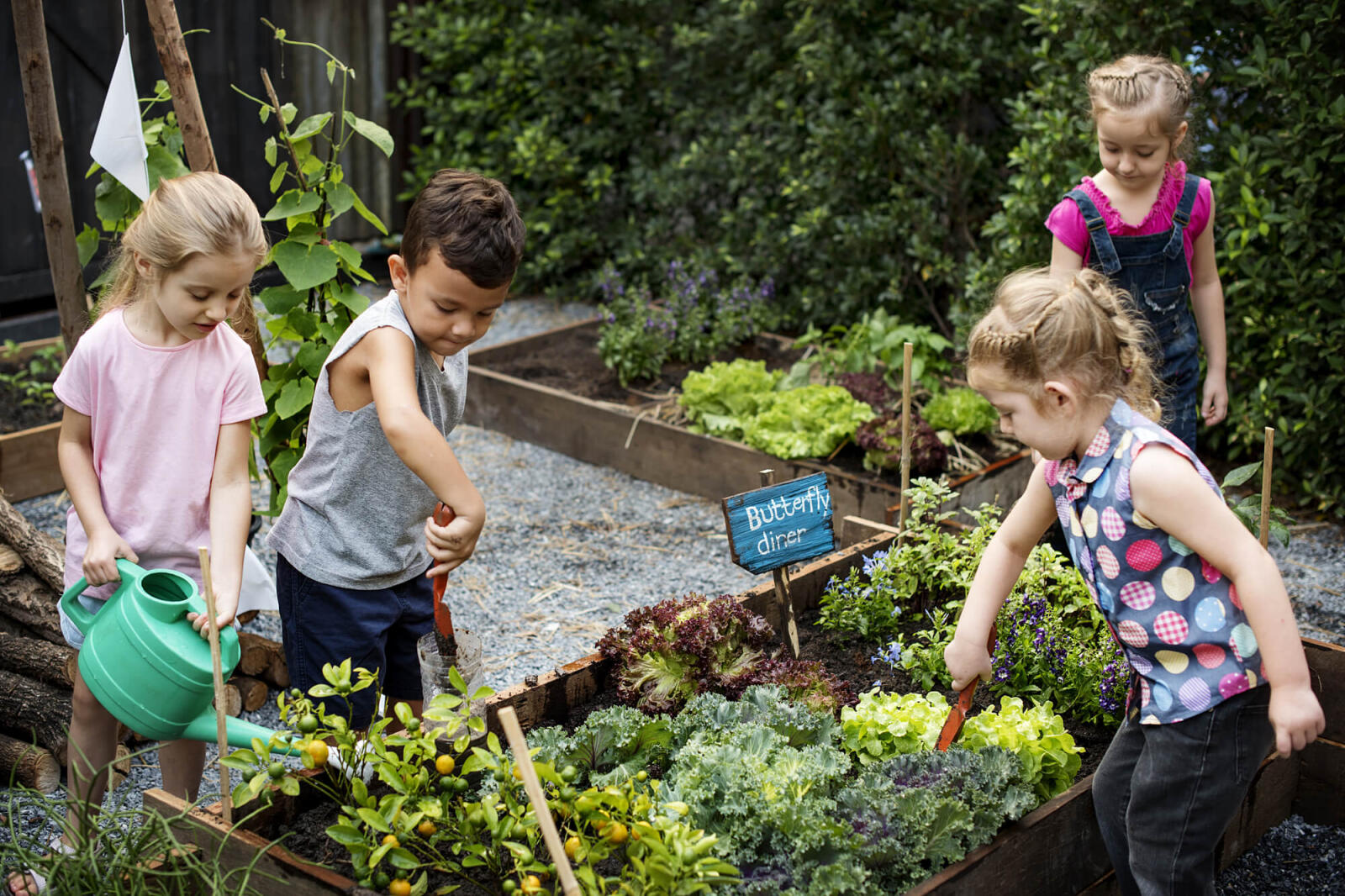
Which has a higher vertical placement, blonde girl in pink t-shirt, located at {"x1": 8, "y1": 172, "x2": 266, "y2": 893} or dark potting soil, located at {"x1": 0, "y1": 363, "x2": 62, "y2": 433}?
blonde girl in pink t-shirt, located at {"x1": 8, "y1": 172, "x2": 266, "y2": 893}

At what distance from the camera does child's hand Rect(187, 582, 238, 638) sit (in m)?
2.04

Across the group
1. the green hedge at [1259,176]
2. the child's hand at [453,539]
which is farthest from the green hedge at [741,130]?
the child's hand at [453,539]

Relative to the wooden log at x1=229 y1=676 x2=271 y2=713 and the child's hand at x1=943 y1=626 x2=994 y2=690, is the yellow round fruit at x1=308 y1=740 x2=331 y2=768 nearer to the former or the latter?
the child's hand at x1=943 y1=626 x2=994 y2=690

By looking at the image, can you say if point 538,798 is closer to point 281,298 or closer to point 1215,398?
point 281,298

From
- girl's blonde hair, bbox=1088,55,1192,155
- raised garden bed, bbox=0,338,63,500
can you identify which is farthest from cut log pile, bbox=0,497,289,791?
girl's blonde hair, bbox=1088,55,1192,155

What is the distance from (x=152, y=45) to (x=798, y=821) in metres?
5.79

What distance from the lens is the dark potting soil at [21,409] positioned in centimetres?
469

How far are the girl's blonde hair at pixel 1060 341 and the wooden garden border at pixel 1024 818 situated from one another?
78 centimetres

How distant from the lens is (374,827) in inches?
71.2

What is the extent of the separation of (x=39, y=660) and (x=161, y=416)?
1.05m

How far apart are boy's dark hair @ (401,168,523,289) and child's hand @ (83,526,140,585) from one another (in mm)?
744

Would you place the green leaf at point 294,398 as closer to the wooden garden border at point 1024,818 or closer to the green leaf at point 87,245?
the green leaf at point 87,245

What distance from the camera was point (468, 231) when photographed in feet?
6.75

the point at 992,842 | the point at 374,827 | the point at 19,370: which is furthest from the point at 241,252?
the point at 19,370
